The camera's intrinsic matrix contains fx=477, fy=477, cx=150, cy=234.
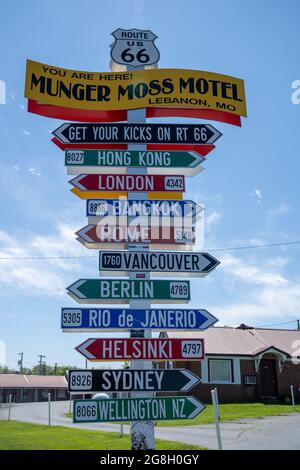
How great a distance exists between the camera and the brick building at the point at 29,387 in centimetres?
6706

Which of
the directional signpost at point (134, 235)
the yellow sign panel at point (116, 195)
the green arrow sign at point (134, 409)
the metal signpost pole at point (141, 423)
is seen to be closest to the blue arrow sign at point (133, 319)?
the metal signpost pole at point (141, 423)

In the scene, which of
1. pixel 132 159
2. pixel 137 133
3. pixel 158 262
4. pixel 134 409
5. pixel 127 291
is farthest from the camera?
pixel 137 133

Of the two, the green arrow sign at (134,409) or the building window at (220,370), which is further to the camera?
the building window at (220,370)

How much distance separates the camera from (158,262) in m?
7.27

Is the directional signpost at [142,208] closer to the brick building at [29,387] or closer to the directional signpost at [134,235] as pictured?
the directional signpost at [134,235]

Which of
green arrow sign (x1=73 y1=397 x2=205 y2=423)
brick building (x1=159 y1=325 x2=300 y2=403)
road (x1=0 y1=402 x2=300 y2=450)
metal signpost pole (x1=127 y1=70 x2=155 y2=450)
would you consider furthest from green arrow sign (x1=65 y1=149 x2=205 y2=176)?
brick building (x1=159 y1=325 x2=300 y2=403)

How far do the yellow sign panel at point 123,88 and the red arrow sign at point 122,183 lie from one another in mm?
1394

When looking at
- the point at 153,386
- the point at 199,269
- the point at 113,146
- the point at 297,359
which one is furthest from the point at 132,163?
the point at 297,359

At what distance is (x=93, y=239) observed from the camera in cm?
730

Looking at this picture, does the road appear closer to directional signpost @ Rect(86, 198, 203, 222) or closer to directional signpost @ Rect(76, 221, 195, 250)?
directional signpost @ Rect(76, 221, 195, 250)

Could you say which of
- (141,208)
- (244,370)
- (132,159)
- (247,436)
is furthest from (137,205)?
(244,370)

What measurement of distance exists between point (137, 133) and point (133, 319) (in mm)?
3077

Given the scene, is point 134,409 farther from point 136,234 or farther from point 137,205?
point 137,205
